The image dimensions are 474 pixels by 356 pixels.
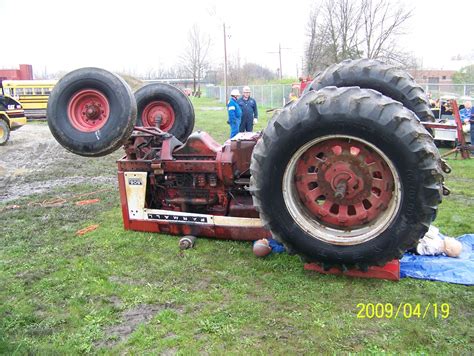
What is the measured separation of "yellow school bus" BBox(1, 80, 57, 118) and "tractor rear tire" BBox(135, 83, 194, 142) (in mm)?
20507

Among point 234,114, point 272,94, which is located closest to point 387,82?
point 234,114

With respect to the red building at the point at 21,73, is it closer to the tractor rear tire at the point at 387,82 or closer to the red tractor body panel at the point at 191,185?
the red tractor body panel at the point at 191,185

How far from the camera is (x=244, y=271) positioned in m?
4.19

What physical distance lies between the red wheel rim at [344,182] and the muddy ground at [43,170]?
5.43 metres

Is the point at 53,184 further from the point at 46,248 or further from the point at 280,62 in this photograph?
the point at 280,62

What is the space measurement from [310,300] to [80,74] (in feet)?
11.0

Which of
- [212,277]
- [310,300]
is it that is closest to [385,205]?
[310,300]

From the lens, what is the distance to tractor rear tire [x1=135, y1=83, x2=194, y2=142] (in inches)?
253

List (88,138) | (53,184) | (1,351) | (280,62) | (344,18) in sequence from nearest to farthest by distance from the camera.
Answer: (1,351)
(88,138)
(53,184)
(344,18)
(280,62)

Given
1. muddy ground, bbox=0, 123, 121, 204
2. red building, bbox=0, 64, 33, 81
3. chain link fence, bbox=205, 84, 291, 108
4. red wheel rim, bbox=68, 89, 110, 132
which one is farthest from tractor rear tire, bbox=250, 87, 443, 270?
red building, bbox=0, 64, 33, 81

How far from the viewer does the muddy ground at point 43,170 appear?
8398 mm

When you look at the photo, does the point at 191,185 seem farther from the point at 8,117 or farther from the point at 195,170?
the point at 8,117

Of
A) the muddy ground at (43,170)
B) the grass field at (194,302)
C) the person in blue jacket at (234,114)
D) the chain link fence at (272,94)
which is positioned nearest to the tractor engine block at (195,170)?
the grass field at (194,302)

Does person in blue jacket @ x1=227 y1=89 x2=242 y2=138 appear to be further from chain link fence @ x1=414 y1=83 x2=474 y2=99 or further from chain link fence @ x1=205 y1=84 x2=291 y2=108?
chain link fence @ x1=205 y1=84 x2=291 y2=108
